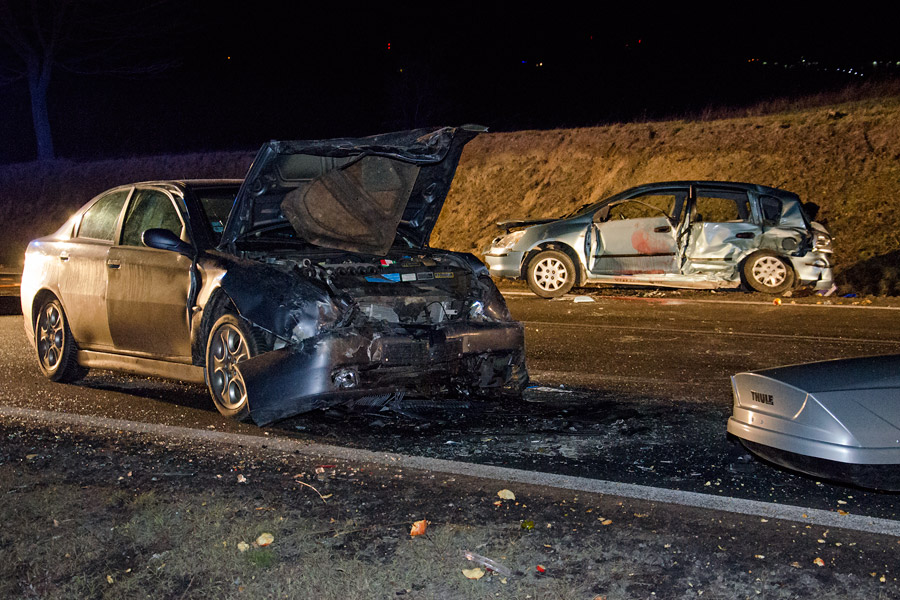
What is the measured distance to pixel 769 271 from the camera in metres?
13.2

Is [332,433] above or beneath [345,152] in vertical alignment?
beneath

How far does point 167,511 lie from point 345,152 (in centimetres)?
284

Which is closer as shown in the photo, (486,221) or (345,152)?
(345,152)

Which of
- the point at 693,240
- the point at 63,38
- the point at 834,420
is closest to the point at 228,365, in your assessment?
the point at 834,420

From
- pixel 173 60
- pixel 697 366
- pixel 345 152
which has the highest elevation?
pixel 173 60

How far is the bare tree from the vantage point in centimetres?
4209

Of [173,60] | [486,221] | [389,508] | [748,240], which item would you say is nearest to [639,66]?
[173,60]

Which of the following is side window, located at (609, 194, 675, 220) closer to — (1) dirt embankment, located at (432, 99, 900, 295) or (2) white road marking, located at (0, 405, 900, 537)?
(1) dirt embankment, located at (432, 99, 900, 295)

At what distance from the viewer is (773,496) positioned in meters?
4.33

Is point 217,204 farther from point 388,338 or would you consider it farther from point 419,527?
point 419,527

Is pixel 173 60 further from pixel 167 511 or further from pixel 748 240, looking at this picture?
pixel 167 511

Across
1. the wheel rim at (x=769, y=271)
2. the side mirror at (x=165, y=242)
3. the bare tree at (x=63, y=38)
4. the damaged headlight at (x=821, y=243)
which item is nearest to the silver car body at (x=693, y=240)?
the damaged headlight at (x=821, y=243)

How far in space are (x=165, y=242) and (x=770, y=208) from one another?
976 centimetres

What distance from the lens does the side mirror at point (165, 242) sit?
6.09 m
